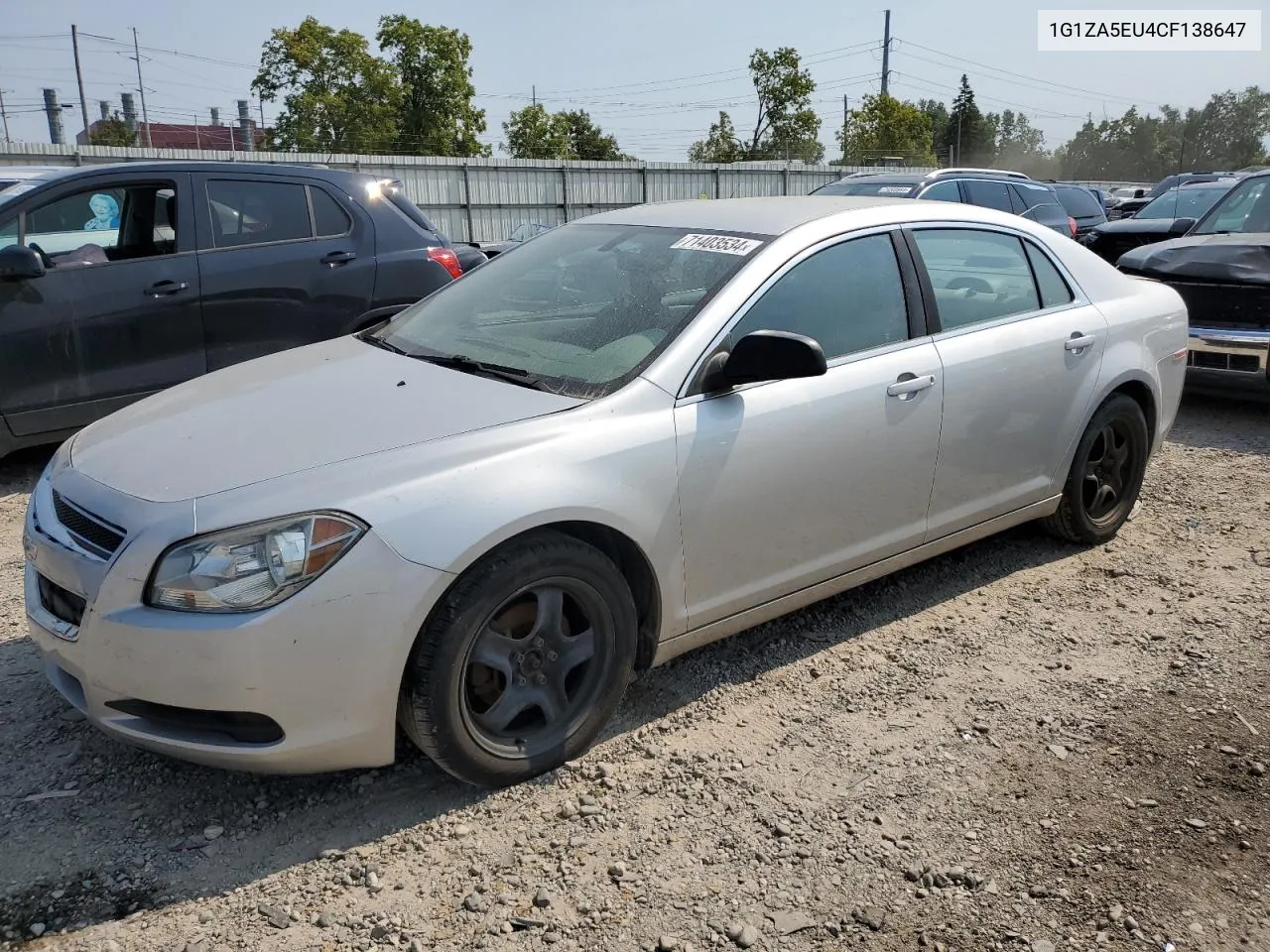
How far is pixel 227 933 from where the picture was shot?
8.00 feet

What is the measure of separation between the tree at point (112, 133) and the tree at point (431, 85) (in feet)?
68.0

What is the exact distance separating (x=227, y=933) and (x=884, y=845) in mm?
1656

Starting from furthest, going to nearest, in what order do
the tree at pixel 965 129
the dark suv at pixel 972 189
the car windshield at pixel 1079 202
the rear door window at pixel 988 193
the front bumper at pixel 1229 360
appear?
the tree at pixel 965 129, the car windshield at pixel 1079 202, the rear door window at pixel 988 193, the dark suv at pixel 972 189, the front bumper at pixel 1229 360

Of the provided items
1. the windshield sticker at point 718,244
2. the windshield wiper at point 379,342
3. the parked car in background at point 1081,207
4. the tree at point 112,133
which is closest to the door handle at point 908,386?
the windshield sticker at point 718,244

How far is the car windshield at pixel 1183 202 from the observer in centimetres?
1501

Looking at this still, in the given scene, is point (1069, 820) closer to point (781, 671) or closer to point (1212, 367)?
point (781, 671)

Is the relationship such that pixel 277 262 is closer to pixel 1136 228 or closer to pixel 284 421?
pixel 284 421

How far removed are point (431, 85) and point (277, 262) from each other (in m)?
45.0

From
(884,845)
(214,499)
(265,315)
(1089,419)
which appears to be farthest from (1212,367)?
(214,499)

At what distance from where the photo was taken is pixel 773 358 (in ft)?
10.4

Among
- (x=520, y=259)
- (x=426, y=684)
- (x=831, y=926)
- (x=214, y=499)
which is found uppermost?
(x=520, y=259)

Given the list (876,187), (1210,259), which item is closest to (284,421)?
(1210,259)

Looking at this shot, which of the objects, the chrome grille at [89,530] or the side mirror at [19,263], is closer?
A: the chrome grille at [89,530]

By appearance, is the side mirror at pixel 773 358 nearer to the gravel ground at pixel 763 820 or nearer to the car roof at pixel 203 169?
the gravel ground at pixel 763 820
